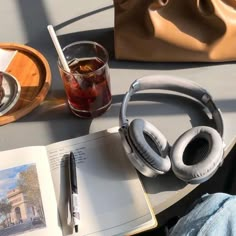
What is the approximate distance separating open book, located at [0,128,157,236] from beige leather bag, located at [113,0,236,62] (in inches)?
7.0

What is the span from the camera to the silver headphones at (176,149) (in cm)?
67

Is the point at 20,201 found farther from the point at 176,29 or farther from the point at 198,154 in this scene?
the point at 176,29

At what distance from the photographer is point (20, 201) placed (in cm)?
70

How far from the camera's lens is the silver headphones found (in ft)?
2.20

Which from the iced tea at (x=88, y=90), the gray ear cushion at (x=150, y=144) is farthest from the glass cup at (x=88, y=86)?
the gray ear cushion at (x=150, y=144)

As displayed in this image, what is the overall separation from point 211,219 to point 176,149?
0.34 feet

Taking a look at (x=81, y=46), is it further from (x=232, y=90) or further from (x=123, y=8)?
(x=232, y=90)

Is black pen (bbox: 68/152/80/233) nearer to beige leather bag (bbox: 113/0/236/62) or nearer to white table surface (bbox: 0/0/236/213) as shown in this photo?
white table surface (bbox: 0/0/236/213)

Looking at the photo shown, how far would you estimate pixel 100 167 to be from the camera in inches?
28.4

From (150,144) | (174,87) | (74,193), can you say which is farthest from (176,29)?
(74,193)

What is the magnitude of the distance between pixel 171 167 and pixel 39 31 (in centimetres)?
42

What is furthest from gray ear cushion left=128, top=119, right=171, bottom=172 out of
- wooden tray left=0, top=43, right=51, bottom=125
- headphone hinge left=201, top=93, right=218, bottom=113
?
wooden tray left=0, top=43, right=51, bottom=125

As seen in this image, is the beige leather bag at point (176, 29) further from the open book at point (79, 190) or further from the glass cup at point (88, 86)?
the open book at point (79, 190)

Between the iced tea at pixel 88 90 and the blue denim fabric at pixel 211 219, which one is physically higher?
the iced tea at pixel 88 90
